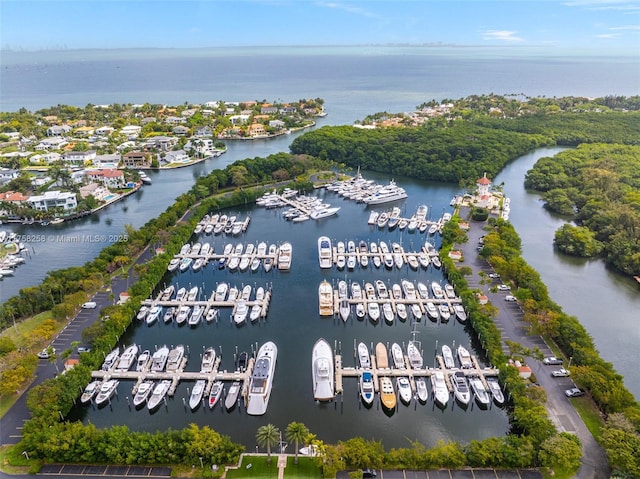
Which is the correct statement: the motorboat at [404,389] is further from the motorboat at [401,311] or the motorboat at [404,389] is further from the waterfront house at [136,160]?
the waterfront house at [136,160]

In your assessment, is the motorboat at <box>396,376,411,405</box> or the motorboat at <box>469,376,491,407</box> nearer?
the motorboat at <box>469,376,491,407</box>

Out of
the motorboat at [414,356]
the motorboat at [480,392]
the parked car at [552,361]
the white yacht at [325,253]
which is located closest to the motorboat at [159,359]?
the motorboat at [414,356]

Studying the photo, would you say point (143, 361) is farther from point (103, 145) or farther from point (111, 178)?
point (103, 145)

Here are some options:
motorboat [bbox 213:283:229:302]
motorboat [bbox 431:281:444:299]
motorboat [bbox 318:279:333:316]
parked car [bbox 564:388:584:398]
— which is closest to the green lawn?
motorboat [bbox 318:279:333:316]

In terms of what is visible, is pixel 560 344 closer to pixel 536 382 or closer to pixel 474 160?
pixel 536 382

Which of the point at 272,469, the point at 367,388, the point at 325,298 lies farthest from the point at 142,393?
the point at 325,298

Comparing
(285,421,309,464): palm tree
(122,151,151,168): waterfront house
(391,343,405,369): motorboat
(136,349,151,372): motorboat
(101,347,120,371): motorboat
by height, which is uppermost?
(285,421,309,464): palm tree

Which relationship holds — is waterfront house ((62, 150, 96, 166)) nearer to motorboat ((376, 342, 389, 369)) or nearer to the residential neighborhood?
the residential neighborhood
